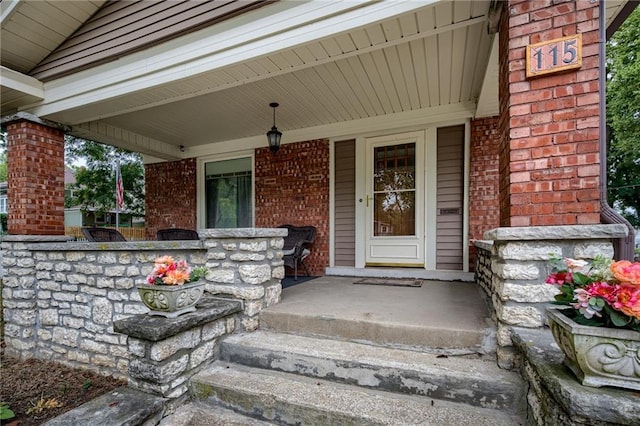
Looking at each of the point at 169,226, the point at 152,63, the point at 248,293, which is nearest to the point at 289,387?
the point at 248,293

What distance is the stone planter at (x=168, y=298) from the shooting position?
1.87 metres

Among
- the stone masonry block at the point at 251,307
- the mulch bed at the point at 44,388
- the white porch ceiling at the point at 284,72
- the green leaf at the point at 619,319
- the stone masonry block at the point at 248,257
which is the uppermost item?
the white porch ceiling at the point at 284,72

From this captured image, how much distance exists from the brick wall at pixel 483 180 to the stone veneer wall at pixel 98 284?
2519 millimetres

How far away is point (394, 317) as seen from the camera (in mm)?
2031

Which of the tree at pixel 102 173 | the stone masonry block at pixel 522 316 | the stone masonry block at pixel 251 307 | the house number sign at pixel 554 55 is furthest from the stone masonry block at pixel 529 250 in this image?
the tree at pixel 102 173

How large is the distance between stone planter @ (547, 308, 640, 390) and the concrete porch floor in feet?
2.18

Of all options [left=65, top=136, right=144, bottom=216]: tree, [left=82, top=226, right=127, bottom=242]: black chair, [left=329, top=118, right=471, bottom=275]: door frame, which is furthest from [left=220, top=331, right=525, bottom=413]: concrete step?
[left=65, top=136, right=144, bottom=216]: tree

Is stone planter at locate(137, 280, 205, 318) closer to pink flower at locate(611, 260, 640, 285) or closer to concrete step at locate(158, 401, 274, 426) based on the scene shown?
concrete step at locate(158, 401, 274, 426)

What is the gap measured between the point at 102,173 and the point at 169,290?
34.9ft

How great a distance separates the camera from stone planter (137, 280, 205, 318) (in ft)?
6.12

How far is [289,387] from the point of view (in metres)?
1.69

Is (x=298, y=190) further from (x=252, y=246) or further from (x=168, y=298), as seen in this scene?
(x=168, y=298)

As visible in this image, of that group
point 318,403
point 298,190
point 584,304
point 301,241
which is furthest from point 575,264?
point 298,190

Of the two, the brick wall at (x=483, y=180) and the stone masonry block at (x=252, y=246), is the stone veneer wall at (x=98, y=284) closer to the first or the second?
the stone masonry block at (x=252, y=246)
